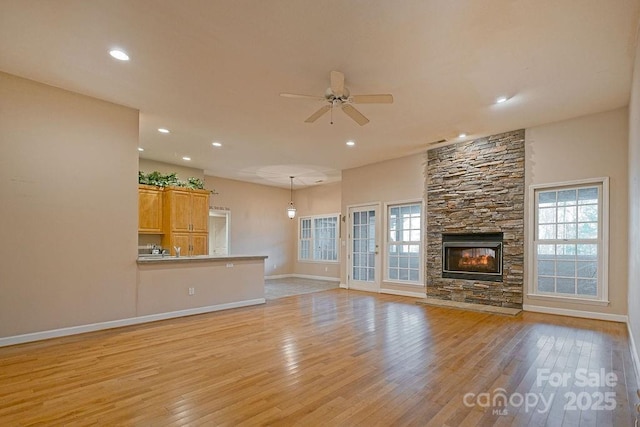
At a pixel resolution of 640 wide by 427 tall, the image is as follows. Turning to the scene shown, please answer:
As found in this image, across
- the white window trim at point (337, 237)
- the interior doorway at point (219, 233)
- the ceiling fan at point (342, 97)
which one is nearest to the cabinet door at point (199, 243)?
the interior doorway at point (219, 233)

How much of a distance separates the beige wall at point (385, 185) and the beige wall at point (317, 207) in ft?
5.31

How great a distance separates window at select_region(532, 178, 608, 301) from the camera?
4930mm

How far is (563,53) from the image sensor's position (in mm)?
3324

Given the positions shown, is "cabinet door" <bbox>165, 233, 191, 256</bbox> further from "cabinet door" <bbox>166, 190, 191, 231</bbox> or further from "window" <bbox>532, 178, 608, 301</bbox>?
"window" <bbox>532, 178, 608, 301</bbox>

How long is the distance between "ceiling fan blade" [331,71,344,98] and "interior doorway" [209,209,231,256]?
693cm

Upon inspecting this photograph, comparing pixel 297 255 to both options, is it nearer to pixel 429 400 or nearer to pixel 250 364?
pixel 250 364

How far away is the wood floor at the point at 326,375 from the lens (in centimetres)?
228

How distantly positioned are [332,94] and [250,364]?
3004 millimetres

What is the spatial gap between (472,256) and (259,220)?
662 centimetres

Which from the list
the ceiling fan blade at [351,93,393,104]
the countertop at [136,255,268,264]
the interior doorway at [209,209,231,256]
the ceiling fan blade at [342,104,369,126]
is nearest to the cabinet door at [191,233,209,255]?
the countertop at [136,255,268,264]

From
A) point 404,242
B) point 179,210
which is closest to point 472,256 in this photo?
point 404,242

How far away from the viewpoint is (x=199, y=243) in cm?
729

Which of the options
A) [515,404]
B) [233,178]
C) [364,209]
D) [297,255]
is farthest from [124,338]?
[297,255]

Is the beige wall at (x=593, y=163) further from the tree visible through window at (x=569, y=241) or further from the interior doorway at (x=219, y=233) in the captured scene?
the interior doorway at (x=219, y=233)
